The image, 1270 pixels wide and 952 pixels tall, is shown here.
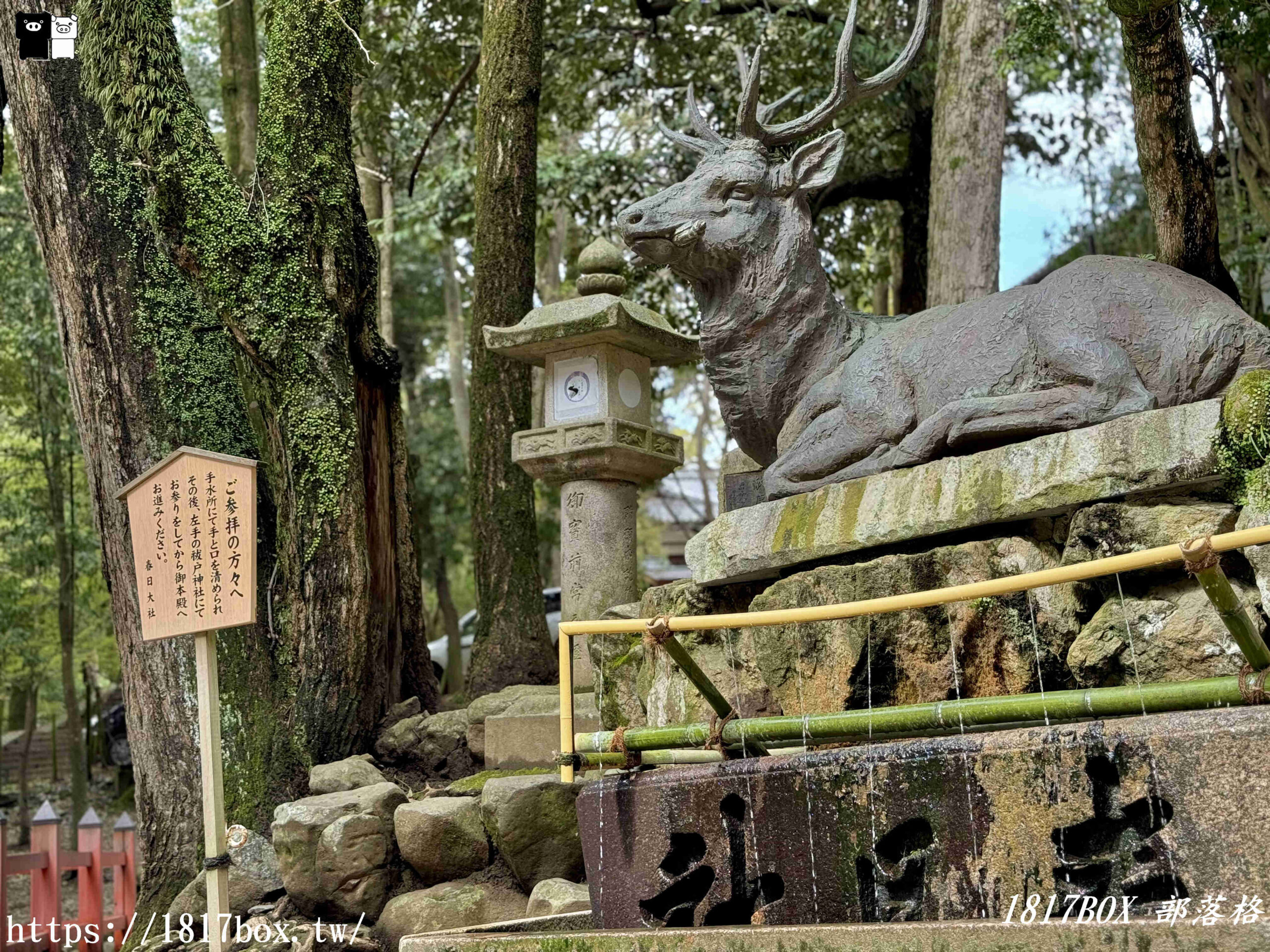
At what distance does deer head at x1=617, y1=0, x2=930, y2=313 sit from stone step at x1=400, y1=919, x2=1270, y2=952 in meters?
2.61

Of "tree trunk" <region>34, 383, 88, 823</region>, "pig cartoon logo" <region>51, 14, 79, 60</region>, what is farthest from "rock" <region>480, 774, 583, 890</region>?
"tree trunk" <region>34, 383, 88, 823</region>

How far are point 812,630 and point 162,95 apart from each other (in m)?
5.02

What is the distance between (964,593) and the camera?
3.54 metres

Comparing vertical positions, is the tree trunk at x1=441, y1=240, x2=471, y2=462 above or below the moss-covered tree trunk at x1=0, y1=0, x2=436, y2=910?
above

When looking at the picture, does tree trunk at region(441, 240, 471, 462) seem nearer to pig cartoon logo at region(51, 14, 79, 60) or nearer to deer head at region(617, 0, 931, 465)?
pig cartoon logo at region(51, 14, 79, 60)

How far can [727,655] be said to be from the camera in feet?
16.5

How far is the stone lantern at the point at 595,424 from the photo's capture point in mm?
7777

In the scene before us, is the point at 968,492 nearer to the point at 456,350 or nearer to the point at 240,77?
the point at 240,77

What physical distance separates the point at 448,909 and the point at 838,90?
3.79m

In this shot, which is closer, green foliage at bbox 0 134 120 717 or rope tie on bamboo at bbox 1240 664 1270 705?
rope tie on bamboo at bbox 1240 664 1270 705

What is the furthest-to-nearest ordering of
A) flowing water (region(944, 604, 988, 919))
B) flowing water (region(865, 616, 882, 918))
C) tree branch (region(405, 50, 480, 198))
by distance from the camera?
tree branch (region(405, 50, 480, 198))
flowing water (region(865, 616, 882, 918))
flowing water (region(944, 604, 988, 919))

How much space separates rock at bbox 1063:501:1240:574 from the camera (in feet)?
13.1

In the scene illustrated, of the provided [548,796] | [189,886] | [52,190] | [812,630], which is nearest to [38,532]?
[52,190]

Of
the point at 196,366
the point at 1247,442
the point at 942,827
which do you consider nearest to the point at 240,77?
the point at 196,366
